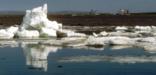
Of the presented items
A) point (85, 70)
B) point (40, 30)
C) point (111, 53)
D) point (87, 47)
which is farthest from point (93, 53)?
point (40, 30)

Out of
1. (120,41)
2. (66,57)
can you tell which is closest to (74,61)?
(66,57)

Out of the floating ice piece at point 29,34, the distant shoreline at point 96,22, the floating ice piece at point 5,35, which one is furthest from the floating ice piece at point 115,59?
the distant shoreline at point 96,22

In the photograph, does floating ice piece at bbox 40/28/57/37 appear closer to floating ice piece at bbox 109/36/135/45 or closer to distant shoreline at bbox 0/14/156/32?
floating ice piece at bbox 109/36/135/45

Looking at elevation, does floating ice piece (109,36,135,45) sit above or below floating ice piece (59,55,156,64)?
above

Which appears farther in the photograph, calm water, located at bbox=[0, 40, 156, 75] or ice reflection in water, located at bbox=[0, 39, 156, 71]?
ice reflection in water, located at bbox=[0, 39, 156, 71]

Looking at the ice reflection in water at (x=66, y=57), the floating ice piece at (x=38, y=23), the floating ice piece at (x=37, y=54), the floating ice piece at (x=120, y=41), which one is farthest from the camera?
the floating ice piece at (x=38, y=23)

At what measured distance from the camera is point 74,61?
1656 cm

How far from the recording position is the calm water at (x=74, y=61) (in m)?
14.4

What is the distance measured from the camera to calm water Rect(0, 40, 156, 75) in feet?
47.3

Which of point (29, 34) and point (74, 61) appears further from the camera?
point (29, 34)

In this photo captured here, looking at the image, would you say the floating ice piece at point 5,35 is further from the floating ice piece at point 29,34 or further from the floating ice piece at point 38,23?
the floating ice piece at point 38,23

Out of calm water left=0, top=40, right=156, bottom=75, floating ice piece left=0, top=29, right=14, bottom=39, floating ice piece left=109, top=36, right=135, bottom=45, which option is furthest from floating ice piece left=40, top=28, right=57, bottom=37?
floating ice piece left=109, top=36, right=135, bottom=45

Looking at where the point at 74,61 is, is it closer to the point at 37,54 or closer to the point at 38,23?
the point at 37,54

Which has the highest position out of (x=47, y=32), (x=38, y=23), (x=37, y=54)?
(x=38, y=23)
